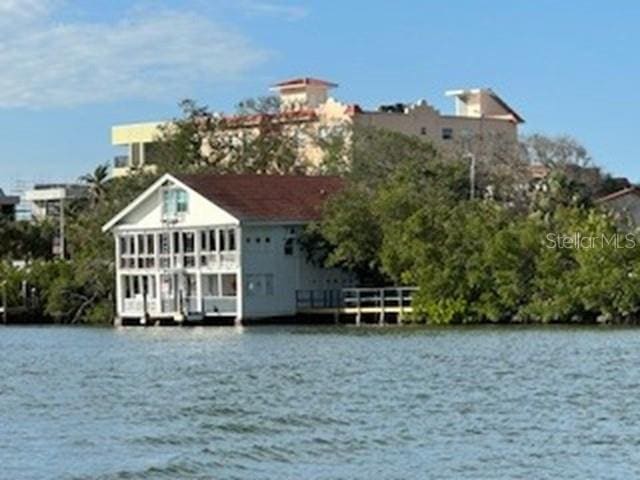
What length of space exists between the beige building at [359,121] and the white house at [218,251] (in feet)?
50.7

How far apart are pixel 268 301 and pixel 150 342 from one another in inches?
581

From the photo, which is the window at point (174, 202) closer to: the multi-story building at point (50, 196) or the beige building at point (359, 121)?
the beige building at point (359, 121)

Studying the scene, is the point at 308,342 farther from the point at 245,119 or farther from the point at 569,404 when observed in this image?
the point at 245,119

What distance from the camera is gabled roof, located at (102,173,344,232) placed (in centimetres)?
7331

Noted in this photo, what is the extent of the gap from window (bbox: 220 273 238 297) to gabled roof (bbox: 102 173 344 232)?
9.57ft

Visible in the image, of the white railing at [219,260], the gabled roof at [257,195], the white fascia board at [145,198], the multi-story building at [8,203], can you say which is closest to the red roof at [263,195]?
the gabled roof at [257,195]

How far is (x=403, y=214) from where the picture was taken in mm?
72188

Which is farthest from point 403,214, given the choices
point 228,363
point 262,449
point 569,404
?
point 262,449

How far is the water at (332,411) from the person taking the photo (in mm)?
23781

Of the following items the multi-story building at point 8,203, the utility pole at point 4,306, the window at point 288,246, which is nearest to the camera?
the window at point 288,246

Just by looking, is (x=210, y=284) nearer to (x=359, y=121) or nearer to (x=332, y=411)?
(x=359, y=121)

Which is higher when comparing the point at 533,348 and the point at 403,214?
the point at 403,214

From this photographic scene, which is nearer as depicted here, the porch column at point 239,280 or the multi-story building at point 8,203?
the porch column at point 239,280

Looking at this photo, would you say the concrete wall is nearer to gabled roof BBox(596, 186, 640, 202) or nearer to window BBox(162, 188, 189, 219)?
window BBox(162, 188, 189, 219)
